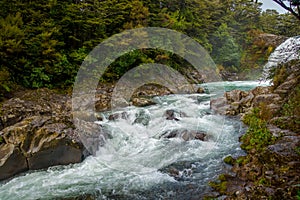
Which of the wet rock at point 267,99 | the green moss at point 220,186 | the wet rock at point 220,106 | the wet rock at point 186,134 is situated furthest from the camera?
the wet rock at point 220,106

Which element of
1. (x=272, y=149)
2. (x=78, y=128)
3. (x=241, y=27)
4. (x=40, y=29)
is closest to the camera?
(x=272, y=149)

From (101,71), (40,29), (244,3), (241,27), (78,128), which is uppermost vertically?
(244,3)

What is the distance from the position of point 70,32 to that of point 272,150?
36.0 feet

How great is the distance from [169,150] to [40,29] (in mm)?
7950

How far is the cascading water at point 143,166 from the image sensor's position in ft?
16.3

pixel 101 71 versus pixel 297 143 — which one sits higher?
pixel 101 71

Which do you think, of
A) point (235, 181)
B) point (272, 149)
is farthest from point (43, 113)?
point (272, 149)

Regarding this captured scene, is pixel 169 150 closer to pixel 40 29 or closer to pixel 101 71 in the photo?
pixel 101 71

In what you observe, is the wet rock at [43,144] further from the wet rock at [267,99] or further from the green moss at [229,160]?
the wet rock at [267,99]

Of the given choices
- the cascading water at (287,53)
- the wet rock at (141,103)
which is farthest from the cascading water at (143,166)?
the cascading water at (287,53)

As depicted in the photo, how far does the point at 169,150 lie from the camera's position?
6906 millimetres

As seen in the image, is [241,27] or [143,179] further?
[241,27]

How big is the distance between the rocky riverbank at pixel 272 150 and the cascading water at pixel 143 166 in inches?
17.3

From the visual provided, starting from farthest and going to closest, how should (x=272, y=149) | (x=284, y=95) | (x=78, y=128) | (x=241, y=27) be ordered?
(x=241, y=27), (x=284, y=95), (x=78, y=128), (x=272, y=149)
